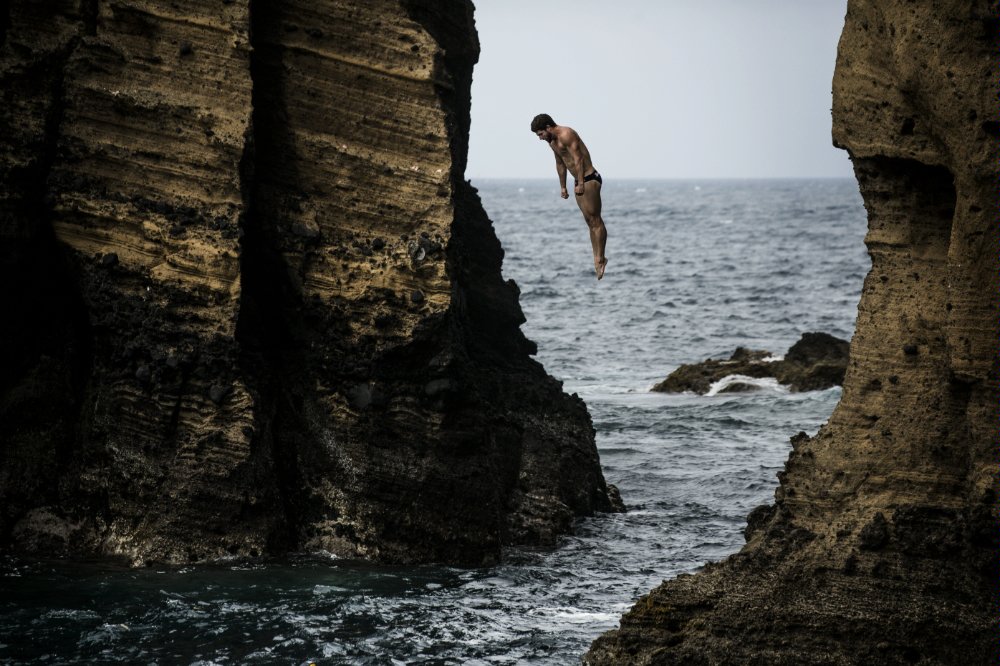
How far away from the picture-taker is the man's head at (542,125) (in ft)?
49.7

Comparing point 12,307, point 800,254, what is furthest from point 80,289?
point 800,254

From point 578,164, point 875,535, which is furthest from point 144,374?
point 875,535

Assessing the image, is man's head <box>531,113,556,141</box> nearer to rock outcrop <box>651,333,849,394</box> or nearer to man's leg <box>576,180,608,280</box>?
man's leg <box>576,180,608,280</box>

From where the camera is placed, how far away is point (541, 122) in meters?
15.1

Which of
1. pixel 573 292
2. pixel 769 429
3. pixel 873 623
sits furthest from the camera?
pixel 573 292

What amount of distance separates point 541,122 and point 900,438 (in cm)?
638

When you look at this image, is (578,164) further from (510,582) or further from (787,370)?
(787,370)

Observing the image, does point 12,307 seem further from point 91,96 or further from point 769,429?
point 769,429

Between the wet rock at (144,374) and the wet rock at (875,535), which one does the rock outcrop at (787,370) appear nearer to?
the wet rock at (144,374)

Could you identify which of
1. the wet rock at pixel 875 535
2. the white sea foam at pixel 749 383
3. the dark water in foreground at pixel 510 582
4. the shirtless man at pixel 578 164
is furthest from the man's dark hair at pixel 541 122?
the white sea foam at pixel 749 383

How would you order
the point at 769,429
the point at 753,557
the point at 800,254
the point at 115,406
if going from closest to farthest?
the point at 753,557 → the point at 115,406 → the point at 769,429 → the point at 800,254

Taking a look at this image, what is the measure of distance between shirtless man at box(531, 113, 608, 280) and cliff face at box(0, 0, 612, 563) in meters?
1.20

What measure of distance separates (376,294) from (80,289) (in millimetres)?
2941

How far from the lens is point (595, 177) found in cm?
1534
